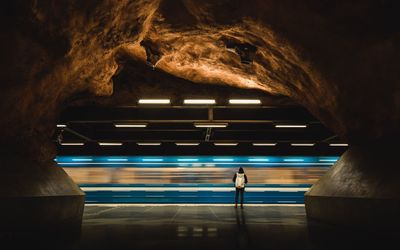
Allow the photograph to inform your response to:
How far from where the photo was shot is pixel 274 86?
24.3 ft

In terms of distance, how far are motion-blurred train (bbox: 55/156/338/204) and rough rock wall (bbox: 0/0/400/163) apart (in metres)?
9.26

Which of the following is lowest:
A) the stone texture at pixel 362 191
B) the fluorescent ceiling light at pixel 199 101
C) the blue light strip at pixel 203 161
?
the stone texture at pixel 362 191

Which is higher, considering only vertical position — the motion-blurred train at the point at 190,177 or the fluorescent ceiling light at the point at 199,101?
the fluorescent ceiling light at the point at 199,101

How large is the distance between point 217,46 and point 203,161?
9.85 m

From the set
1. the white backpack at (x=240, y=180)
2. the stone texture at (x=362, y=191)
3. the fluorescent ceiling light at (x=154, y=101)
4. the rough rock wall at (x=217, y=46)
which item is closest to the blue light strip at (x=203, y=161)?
the white backpack at (x=240, y=180)

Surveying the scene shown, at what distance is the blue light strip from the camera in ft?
50.3

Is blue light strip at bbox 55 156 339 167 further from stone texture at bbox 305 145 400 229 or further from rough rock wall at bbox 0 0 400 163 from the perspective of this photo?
stone texture at bbox 305 145 400 229

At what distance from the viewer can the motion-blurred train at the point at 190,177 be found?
14805 mm

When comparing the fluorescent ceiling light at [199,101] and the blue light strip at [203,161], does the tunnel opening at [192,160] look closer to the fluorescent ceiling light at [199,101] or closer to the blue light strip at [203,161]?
the blue light strip at [203,161]

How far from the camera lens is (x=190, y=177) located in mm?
15164

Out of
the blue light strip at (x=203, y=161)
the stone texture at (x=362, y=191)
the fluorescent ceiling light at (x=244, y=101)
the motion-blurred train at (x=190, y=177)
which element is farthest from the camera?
the blue light strip at (x=203, y=161)

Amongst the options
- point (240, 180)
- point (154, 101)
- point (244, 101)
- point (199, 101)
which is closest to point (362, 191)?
point (244, 101)

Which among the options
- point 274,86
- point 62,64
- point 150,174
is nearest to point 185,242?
point 62,64

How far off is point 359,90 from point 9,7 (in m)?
5.65
